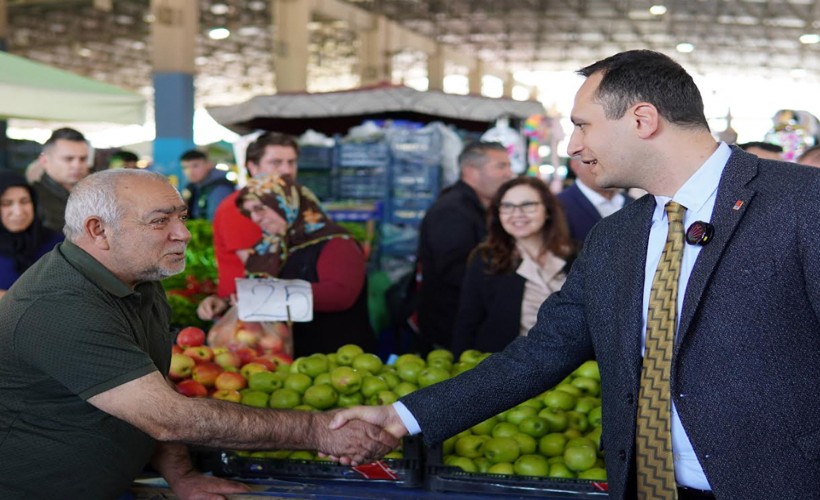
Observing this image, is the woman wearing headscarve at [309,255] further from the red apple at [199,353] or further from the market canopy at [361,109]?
the market canopy at [361,109]

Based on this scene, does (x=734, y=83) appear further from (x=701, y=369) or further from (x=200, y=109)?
(x=701, y=369)

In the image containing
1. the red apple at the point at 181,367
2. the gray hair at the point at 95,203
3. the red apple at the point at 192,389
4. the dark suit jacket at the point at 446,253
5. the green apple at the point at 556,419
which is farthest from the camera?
the dark suit jacket at the point at 446,253

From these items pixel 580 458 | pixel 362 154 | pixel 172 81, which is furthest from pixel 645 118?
pixel 172 81

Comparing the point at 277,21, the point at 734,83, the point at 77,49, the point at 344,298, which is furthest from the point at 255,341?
the point at 734,83

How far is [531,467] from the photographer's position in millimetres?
2484

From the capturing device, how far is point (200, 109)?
4284cm

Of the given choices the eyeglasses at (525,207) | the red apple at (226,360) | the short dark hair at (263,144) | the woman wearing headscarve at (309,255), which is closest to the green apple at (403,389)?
the red apple at (226,360)

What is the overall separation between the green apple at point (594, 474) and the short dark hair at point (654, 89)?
41.9 inches

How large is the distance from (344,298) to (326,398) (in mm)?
1296

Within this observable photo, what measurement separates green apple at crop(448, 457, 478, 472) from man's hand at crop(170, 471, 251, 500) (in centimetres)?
58

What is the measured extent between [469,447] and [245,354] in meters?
1.26

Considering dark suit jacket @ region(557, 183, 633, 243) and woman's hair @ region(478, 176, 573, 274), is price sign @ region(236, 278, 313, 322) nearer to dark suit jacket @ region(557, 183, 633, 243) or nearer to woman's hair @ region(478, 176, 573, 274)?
woman's hair @ region(478, 176, 573, 274)

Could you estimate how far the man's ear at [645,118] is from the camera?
1.80 metres

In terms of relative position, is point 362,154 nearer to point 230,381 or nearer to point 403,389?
point 230,381
